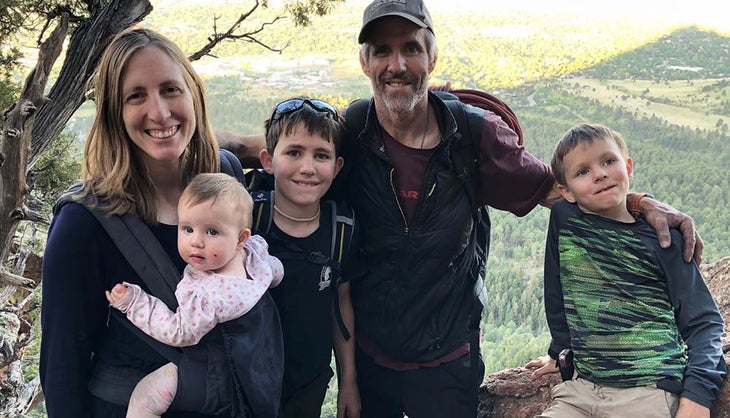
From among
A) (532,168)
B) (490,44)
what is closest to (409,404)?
(532,168)

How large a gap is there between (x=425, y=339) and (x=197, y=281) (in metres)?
1.10

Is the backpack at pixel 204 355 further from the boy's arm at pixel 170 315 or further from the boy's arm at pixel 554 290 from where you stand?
the boy's arm at pixel 554 290

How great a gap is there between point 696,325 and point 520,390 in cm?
92

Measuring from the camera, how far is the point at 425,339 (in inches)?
100

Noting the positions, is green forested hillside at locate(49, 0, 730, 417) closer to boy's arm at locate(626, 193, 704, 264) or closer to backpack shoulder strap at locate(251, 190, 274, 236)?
boy's arm at locate(626, 193, 704, 264)

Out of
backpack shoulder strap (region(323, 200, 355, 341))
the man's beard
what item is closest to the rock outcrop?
backpack shoulder strap (region(323, 200, 355, 341))

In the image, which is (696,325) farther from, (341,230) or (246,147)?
(246,147)

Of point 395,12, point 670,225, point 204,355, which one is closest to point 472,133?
point 395,12

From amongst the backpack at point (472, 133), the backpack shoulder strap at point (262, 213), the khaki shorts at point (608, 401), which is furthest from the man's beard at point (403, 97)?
the khaki shorts at point (608, 401)

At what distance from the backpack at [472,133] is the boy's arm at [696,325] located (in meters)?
0.75

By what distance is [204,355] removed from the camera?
1830mm

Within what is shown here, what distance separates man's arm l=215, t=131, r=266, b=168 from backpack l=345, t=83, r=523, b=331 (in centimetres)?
47

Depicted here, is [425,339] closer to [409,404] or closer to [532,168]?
[409,404]

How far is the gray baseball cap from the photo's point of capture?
243 centimetres
